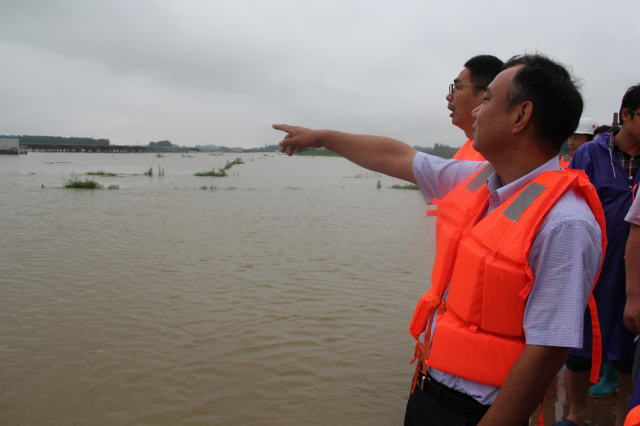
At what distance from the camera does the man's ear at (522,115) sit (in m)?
1.35

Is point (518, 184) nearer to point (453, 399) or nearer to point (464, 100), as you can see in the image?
point (453, 399)

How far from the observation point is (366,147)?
6.20 ft

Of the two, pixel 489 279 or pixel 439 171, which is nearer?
pixel 489 279

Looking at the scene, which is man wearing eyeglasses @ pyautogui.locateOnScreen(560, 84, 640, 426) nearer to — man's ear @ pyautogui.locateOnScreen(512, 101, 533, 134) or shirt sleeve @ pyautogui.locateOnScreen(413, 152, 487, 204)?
shirt sleeve @ pyautogui.locateOnScreen(413, 152, 487, 204)

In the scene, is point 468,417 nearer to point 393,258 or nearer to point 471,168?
point 471,168

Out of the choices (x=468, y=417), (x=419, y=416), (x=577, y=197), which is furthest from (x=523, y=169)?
(x=419, y=416)

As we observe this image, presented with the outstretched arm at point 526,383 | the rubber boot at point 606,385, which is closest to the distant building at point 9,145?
the rubber boot at point 606,385

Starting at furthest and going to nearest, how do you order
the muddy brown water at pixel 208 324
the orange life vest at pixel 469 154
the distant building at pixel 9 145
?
the distant building at pixel 9 145, the muddy brown water at pixel 208 324, the orange life vest at pixel 469 154

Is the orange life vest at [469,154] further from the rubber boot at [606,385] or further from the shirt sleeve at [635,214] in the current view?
the rubber boot at [606,385]

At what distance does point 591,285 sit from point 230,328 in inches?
160

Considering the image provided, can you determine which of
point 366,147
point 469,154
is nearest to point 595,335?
point 469,154

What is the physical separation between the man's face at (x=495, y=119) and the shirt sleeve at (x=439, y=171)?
31 cm

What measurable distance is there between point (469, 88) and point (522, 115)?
1.06 meters

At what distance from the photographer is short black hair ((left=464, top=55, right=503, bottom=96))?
229 cm
